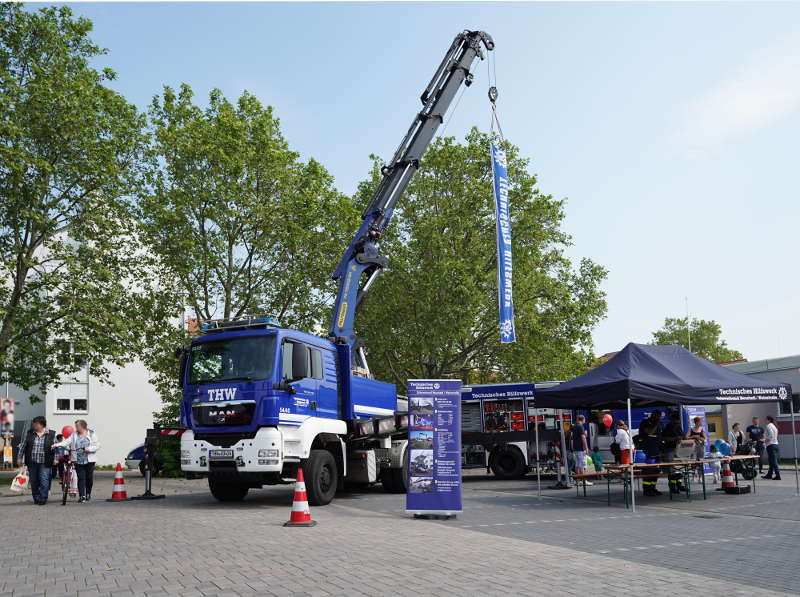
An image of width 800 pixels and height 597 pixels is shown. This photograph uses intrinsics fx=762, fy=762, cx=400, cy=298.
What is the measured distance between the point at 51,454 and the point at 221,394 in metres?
4.62

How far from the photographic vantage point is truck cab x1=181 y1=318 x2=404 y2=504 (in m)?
13.7

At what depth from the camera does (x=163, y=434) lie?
16.7 metres

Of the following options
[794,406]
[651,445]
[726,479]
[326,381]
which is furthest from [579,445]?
[794,406]

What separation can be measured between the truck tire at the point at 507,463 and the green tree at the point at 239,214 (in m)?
9.93

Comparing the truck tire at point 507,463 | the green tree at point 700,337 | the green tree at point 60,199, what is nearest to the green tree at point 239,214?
the green tree at point 60,199

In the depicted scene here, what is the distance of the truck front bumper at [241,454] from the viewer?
532 inches

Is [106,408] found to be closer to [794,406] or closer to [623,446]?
[794,406]

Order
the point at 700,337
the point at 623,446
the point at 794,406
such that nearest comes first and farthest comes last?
1. the point at 623,446
2. the point at 794,406
3. the point at 700,337

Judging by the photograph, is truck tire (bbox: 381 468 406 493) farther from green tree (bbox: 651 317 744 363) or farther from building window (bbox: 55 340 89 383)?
green tree (bbox: 651 317 744 363)

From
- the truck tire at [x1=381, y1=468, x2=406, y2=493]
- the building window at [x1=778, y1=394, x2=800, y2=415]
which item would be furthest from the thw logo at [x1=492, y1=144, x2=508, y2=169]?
the building window at [x1=778, y1=394, x2=800, y2=415]

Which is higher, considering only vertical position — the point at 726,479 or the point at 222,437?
the point at 222,437

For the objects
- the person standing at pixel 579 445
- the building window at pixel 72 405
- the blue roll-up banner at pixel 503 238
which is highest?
the blue roll-up banner at pixel 503 238

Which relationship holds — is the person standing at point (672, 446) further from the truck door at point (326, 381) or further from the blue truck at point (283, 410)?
the truck door at point (326, 381)

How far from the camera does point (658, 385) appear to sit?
47.7ft
